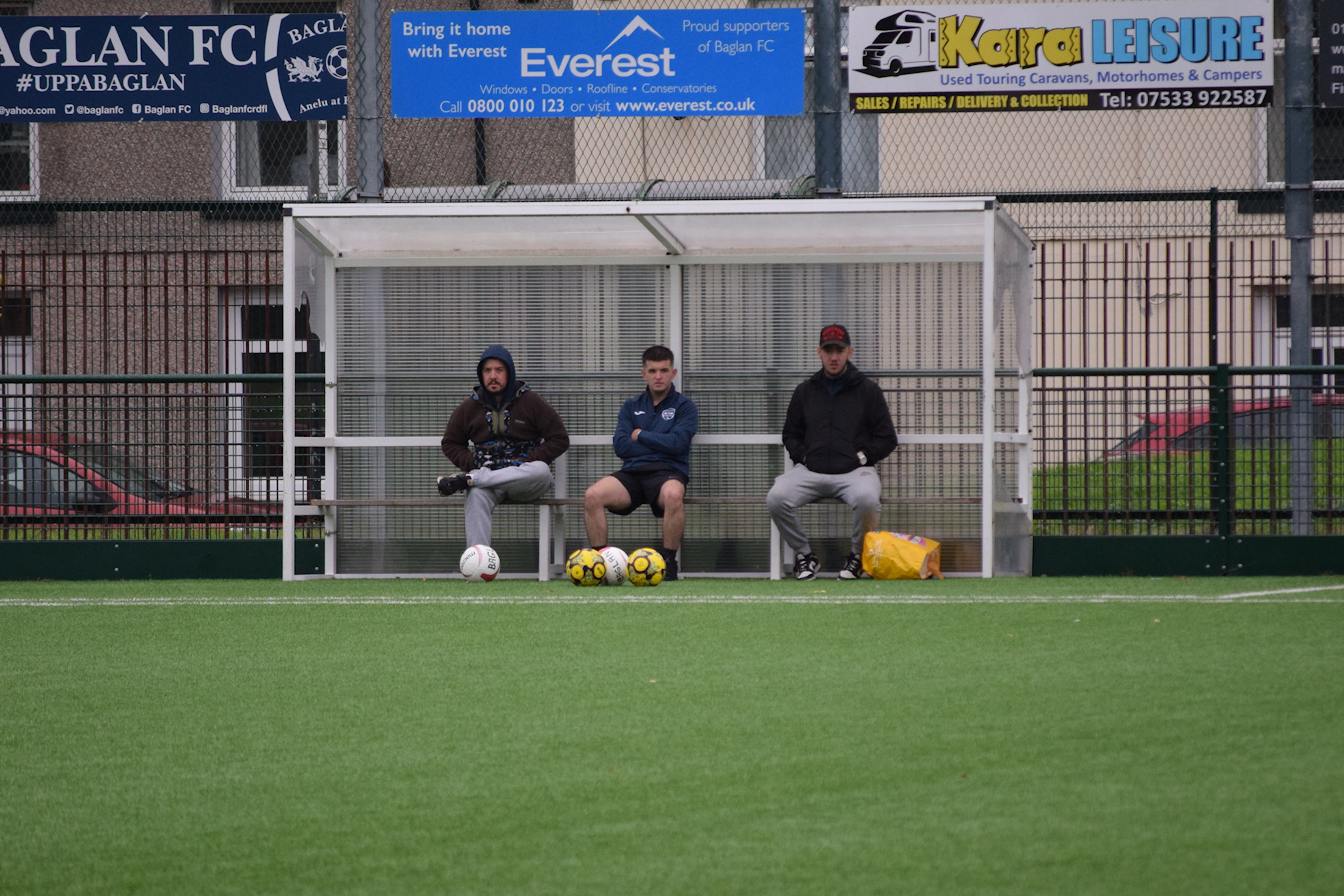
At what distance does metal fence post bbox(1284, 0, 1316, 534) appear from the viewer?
907cm

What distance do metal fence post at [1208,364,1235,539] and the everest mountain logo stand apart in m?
4.03

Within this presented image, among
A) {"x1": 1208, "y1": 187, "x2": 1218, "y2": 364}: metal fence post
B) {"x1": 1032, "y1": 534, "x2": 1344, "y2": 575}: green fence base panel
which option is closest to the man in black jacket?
{"x1": 1032, "y1": 534, "x2": 1344, "y2": 575}: green fence base panel

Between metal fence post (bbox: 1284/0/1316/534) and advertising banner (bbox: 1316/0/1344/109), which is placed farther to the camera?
advertising banner (bbox: 1316/0/1344/109)

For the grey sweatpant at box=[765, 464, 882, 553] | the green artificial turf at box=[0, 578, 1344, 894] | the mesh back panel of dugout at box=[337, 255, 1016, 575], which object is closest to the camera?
the green artificial turf at box=[0, 578, 1344, 894]

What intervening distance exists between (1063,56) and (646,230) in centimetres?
279

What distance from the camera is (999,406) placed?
973 centimetres

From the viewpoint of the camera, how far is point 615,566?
8.90 meters

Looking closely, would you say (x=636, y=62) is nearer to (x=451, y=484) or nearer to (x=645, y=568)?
(x=451, y=484)

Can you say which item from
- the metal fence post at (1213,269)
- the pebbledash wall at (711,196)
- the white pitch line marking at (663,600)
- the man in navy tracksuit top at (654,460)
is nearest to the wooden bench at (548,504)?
the man in navy tracksuit top at (654,460)

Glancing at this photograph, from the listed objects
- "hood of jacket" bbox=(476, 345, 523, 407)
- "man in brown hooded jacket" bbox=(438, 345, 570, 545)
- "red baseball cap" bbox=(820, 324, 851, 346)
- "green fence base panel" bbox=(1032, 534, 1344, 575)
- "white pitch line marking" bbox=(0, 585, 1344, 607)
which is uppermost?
"red baseball cap" bbox=(820, 324, 851, 346)

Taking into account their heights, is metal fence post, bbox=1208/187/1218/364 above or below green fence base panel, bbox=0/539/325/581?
above

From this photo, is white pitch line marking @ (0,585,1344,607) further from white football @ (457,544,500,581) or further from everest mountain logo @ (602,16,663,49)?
everest mountain logo @ (602,16,663,49)

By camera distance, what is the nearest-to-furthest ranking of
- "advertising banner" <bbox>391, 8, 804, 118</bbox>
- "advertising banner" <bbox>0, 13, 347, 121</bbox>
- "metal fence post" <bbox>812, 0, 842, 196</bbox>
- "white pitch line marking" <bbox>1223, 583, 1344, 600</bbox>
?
"white pitch line marking" <bbox>1223, 583, 1344, 600</bbox> < "metal fence post" <bbox>812, 0, 842, 196</bbox> < "advertising banner" <bbox>391, 8, 804, 118</bbox> < "advertising banner" <bbox>0, 13, 347, 121</bbox>

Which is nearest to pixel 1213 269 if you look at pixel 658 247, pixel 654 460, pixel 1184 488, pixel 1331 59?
pixel 1184 488
